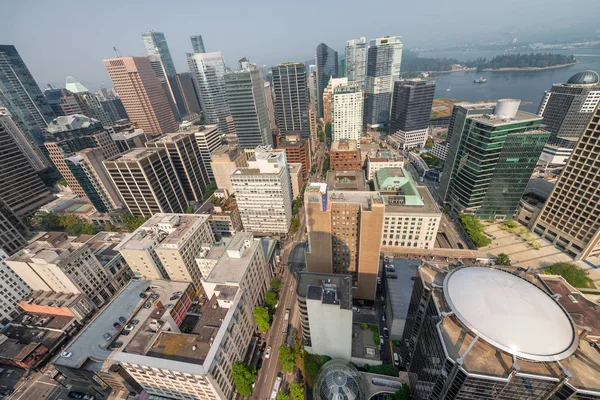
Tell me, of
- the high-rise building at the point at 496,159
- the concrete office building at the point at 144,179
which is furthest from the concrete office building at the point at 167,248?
the high-rise building at the point at 496,159

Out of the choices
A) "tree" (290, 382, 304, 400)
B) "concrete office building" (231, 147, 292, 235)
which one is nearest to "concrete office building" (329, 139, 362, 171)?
"concrete office building" (231, 147, 292, 235)

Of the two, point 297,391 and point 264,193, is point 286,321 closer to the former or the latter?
point 297,391

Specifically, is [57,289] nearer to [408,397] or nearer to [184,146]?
[184,146]

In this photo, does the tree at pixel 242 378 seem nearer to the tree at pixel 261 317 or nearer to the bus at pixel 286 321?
the tree at pixel 261 317

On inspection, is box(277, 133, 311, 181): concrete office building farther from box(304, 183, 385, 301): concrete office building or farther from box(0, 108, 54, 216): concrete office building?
box(0, 108, 54, 216): concrete office building

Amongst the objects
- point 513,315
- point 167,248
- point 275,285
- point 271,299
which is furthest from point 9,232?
point 513,315

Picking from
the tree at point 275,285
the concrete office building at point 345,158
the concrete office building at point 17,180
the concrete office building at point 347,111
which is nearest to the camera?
the tree at point 275,285
